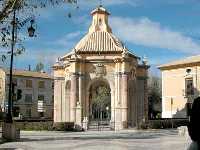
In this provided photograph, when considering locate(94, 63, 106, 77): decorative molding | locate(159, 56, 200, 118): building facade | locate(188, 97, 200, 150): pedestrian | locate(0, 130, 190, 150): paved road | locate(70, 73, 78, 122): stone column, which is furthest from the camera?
locate(159, 56, 200, 118): building facade

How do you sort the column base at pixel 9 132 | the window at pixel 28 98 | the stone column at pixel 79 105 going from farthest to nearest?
1. the window at pixel 28 98
2. the stone column at pixel 79 105
3. the column base at pixel 9 132

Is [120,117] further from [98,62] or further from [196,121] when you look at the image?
[196,121]

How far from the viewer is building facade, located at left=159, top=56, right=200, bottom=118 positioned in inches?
2517

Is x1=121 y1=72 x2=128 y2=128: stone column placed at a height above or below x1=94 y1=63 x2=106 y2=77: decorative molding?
below

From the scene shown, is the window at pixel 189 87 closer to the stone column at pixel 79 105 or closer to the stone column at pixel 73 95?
the stone column at pixel 79 105

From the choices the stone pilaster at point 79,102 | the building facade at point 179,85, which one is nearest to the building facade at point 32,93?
the building facade at point 179,85

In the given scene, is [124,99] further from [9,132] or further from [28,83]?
[28,83]

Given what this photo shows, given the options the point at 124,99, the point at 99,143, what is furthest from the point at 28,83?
the point at 99,143

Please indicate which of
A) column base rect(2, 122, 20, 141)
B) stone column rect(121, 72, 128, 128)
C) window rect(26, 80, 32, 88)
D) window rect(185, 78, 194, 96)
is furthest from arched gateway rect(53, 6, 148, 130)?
window rect(26, 80, 32, 88)

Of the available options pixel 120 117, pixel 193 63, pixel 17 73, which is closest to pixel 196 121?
pixel 120 117

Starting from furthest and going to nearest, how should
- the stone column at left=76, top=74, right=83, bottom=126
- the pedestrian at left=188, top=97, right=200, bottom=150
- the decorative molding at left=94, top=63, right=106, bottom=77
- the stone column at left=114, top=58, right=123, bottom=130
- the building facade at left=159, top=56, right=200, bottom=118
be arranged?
the building facade at left=159, top=56, right=200, bottom=118
the decorative molding at left=94, top=63, right=106, bottom=77
the stone column at left=76, top=74, right=83, bottom=126
the stone column at left=114, top=58, right=123, bottom=130
the pedestrian at left=188, top=97, right=200, bottom=150

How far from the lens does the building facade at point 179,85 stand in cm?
6394

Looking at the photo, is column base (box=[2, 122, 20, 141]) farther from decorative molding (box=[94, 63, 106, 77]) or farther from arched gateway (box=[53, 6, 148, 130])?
decorative molding (box=[94, 63, 106, 77])

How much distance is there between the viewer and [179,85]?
219ft
